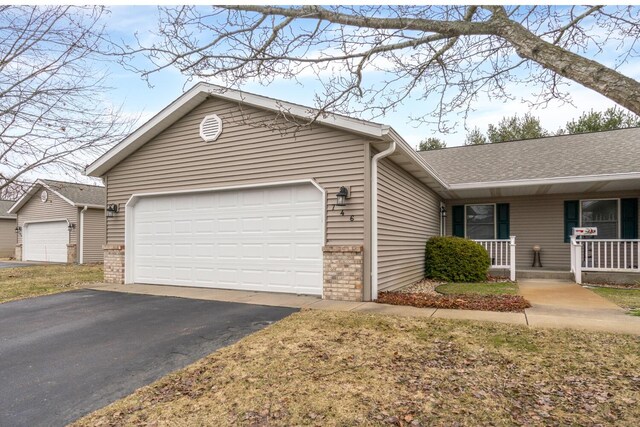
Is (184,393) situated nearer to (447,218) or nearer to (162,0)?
(162,0)

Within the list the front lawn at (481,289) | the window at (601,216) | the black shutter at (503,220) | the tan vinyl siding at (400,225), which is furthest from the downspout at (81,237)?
the window at (601,216)

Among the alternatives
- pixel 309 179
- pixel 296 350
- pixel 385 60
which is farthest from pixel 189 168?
pixel 296 350

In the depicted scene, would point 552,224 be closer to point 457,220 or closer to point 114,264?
point 457,220

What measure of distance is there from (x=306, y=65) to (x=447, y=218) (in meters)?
9.72


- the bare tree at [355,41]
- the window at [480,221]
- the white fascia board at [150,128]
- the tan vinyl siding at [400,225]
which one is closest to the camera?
the bare tree at [355,41]

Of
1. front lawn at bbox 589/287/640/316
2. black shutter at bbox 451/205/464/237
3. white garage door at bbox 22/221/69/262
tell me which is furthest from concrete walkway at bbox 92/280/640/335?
white garage door at bbox 22/221/69/262

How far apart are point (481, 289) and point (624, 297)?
99.0 inches

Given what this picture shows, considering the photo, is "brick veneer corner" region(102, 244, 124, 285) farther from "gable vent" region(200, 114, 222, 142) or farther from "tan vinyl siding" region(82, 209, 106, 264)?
"tan vinyl siding" region(82, 209, 106, 264)

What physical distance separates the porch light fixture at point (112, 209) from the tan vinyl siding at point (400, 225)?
6.97m

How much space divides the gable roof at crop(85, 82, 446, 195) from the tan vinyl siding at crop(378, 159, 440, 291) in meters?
0.40

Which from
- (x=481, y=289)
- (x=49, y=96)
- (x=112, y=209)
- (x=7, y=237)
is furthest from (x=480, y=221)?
(x=7, y=237)

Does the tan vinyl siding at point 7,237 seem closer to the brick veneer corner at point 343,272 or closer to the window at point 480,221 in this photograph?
the brick veneer corner at point 343,272

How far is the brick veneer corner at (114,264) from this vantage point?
9.88 metres

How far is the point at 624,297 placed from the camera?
730 centimetres
